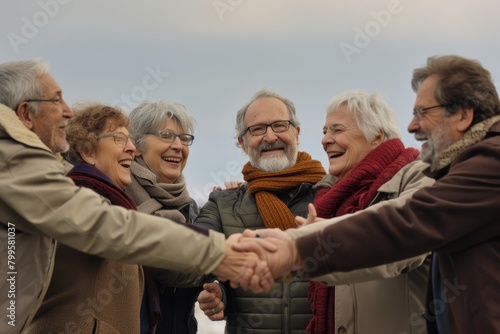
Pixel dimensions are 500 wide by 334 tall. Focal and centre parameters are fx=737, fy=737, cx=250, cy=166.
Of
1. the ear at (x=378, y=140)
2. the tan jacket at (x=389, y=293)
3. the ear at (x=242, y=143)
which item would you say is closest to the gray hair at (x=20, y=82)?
the tan jacket at (x=389, y=293)

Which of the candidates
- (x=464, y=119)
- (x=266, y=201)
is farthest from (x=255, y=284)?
(x=464, y=119)

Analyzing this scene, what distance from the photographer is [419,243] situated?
151 inches

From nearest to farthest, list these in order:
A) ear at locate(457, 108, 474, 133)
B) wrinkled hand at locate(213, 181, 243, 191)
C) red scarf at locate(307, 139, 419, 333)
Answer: ear at locate(457, 108, 474, 133) → red scarf at locate(307, 139, 419, 333) → wrinkled hand at locate(213, 181, 243, 191)

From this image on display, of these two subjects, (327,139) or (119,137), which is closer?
(119,137)

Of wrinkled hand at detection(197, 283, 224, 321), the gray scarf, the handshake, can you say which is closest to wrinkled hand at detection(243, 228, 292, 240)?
the handshake

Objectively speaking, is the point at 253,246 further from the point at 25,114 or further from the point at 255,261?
the point at 25,114

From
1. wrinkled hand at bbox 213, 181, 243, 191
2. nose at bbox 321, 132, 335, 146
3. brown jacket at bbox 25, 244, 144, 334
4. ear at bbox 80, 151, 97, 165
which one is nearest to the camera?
brown jacket at bbox 25, 244, 144, 334

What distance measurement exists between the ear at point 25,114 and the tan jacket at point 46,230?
0.16 m

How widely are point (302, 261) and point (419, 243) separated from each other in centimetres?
66

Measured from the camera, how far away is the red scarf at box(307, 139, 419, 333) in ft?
16.5

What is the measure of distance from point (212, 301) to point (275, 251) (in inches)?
45.2

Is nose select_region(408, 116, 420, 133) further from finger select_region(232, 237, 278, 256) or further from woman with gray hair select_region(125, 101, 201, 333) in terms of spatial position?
woman with gray hair select_region(125, 101, 201, 333)

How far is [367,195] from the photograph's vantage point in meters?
5.02

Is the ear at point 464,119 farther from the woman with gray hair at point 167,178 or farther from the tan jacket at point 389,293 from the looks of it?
the woman with gray hair at point 167,178
